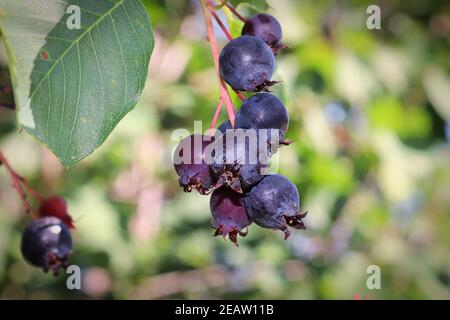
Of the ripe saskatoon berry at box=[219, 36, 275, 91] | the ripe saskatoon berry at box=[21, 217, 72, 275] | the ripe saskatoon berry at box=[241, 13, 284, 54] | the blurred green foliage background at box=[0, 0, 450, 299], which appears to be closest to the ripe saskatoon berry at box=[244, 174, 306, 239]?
the ripe saskatoon berry at box=[219, 36, 275, 91]

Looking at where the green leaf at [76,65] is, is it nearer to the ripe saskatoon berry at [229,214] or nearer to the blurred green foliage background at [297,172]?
the ripe saskatoon berry at [229,214]

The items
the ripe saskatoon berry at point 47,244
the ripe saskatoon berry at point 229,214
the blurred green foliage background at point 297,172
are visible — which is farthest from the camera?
the blurred green foliage background at point 297,172

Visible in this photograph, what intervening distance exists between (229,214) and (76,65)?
272mm

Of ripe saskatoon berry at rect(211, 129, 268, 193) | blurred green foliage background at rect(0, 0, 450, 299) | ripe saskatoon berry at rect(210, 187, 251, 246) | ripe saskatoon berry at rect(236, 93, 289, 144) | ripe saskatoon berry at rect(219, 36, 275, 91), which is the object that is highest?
blurred green foliage background at rect(0, 0, 450, 299)

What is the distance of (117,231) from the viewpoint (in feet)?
9.22

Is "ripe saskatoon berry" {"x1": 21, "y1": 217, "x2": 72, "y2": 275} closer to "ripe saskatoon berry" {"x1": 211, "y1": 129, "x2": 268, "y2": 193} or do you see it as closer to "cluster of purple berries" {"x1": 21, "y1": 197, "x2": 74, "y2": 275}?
"cluster of purple berries" {"x1": 21, "y1": 197, "x2": 74, "y2": 275}

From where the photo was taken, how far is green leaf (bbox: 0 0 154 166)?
600mm

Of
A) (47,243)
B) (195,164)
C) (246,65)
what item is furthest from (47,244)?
(246,65)

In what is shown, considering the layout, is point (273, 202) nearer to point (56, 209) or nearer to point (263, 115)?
point (263, 115)

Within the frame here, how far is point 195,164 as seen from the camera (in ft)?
2.27

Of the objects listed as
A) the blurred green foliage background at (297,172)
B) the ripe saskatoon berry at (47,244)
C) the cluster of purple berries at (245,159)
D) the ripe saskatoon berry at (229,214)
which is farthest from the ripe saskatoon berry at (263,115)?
the blurred green foliage background at (297,172)

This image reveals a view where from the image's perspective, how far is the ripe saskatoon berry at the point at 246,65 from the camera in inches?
26.5

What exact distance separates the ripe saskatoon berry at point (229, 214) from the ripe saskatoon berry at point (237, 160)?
0.05 m

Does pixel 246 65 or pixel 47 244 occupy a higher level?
pixel 246 65
